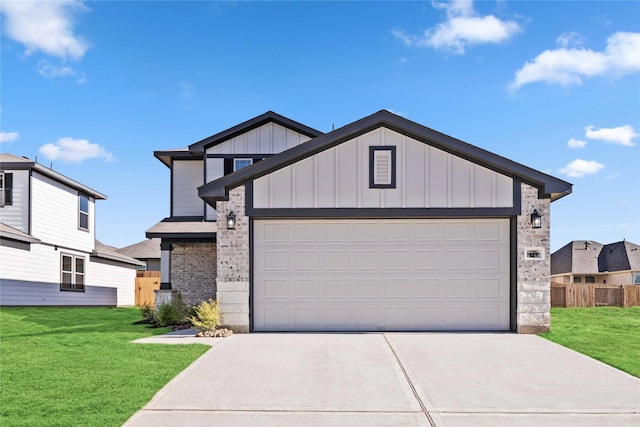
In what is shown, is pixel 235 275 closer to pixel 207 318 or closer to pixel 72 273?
pixel 207 318

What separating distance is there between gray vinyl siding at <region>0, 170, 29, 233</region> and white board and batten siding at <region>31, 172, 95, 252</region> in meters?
0.22

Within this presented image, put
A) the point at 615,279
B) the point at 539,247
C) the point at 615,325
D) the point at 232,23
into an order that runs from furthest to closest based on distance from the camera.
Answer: the point at 615,279, the point at 232,23, the point at 615,325, the point at 539,247

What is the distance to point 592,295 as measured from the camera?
22.8m

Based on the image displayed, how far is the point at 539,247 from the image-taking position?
12.3 m

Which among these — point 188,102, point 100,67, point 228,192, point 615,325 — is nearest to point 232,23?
point 188,102

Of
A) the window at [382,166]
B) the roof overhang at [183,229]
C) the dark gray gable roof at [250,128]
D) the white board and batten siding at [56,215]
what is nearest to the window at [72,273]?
the white board and batten siding at [56,215]

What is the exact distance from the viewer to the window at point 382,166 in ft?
40.9

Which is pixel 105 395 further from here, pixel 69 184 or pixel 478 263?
pixel 69 184

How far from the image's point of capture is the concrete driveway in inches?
238

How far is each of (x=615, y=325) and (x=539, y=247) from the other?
185 inches

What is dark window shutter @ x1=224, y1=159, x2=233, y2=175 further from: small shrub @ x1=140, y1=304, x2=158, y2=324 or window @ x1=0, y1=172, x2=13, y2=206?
window @ x1=0, y1=172, x2=13, y2=206

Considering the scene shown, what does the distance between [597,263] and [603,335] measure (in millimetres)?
29847

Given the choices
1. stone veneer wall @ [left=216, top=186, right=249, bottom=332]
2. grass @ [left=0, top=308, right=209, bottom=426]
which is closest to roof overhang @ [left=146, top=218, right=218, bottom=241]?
grass @ [left=0, top=308, right=209, bottom=426]

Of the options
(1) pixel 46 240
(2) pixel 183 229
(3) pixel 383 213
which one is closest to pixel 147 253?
(1) pixel 46 240
